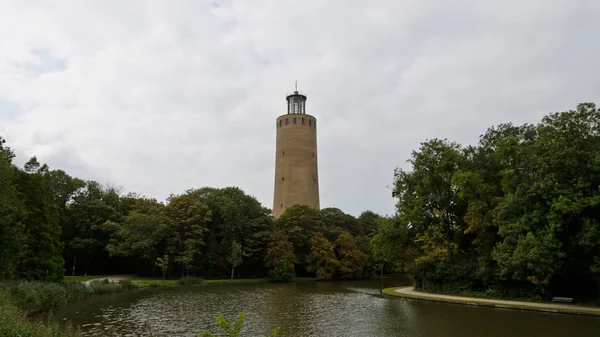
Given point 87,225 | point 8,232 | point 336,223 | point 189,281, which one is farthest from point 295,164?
point 8,232

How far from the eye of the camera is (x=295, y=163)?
196ft

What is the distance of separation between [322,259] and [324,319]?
101ft

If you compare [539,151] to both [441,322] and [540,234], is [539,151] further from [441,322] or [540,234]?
[441,322]

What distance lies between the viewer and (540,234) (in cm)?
1888

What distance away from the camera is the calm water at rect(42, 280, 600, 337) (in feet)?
46.9

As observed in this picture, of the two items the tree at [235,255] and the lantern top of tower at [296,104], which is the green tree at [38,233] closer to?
the tree at [235,255]

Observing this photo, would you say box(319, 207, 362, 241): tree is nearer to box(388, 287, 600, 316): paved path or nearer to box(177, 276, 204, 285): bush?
box(177, 276, 204, 285): bush

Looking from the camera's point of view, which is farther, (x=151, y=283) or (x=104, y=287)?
(x=151, y=283)

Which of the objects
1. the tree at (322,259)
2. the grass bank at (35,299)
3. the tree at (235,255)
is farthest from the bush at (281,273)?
the grass bank at (35,299)

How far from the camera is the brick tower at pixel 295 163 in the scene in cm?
5934

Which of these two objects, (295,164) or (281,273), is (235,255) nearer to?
(281,273)

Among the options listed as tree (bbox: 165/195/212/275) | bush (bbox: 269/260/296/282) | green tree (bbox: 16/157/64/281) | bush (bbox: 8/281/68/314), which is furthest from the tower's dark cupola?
bush (bbox: 8/281/68/314)

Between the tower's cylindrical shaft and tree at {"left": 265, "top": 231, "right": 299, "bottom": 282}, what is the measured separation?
1260 cm

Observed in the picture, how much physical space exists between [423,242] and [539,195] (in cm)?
1038
